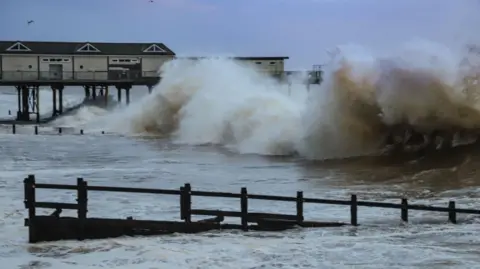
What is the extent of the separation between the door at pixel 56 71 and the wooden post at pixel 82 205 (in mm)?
53670

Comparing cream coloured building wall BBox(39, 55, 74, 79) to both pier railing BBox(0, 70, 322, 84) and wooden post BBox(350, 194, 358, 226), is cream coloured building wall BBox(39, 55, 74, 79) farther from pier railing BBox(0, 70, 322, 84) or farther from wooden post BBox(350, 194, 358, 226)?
wooden post BBox(350, 194, 358, 226)

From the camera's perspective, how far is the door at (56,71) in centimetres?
6494

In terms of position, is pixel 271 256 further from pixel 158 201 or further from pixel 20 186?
pixel 20 186

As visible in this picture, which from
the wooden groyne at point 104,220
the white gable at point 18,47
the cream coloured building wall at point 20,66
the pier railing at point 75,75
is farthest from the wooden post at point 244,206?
the white gable at point 18,47

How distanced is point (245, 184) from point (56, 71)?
160 ft

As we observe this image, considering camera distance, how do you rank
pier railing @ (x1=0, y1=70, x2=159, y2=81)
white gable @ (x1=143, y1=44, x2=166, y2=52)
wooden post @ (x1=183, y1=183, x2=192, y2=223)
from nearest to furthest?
wooden post @ (x1=183, y1=183, x2=192, y2=223)
pier railing @ (x1=0, y1=70, x2=159, y2=81)
white gable @ (x1=143, y1=44, x2=166, y2=52)

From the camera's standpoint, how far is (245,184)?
2036cm

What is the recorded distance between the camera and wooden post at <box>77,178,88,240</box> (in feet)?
41.5

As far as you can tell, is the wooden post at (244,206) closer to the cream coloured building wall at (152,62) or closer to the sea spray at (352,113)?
the sea spray at (352,113)

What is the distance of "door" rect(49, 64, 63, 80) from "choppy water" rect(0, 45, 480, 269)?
19072mm

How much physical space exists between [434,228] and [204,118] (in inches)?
1283

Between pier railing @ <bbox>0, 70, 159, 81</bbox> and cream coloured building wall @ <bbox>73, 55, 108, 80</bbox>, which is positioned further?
cream coloured building wall @ <bbox>73, 55, 108, 80</bbox>

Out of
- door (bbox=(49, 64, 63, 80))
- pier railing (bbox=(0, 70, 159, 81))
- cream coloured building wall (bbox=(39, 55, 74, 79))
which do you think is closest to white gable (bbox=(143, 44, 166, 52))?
pier railing (bbox=(0, 70, 159, 81))

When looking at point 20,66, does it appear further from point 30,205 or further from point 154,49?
point 30,205
